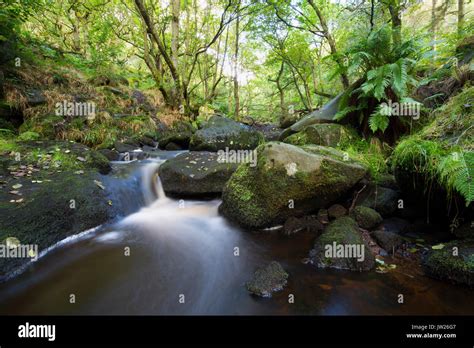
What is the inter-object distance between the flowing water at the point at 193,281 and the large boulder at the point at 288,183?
402mm

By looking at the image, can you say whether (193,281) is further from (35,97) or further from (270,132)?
(270,132)

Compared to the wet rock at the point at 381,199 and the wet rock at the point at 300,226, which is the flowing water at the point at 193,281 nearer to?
the wet rock at the point at 300,226

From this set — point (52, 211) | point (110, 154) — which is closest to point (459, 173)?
point (52, 211)

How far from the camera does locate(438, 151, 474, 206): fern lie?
101 inches

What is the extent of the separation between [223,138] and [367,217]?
190 inches

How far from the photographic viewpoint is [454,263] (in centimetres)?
271

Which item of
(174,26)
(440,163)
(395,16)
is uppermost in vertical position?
(174,26)

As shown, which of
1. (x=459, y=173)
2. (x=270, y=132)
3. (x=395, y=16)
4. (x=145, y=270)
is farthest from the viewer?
(x=270, y=132)

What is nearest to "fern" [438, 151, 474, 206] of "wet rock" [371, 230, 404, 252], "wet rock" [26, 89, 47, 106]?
"wet rock" [371, 230, 404, 252]

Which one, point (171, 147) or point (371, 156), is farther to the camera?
point (171, 147)

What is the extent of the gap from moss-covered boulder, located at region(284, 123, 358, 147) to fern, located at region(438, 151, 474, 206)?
297cm

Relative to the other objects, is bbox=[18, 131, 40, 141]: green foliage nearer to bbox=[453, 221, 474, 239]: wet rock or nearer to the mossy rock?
the mossy rock
